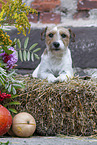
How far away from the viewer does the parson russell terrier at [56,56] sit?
7.35 feet

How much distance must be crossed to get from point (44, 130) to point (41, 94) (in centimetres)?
31

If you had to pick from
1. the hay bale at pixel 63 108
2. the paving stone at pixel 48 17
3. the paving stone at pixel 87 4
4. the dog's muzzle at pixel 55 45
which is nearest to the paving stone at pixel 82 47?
the paving stone at pixel 48 17

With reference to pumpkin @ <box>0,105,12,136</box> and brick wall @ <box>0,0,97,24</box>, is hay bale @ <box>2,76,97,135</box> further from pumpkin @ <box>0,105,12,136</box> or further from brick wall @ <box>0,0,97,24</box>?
brick wall @ <box>0,0,97,24</box>

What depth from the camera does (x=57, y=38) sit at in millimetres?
2246

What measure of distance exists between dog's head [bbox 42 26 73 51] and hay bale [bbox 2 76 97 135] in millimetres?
480

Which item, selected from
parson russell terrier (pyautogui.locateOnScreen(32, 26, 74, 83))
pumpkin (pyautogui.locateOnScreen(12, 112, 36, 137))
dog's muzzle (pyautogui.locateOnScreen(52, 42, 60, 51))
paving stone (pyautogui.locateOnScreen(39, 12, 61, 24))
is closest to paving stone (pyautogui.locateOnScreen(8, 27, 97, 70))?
paving stone (pyautogui.locateOnScreen(39, 12, 61, 24))

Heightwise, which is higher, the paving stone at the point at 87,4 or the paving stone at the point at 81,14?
the paving stone at the point at 87,4

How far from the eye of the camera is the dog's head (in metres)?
2.22

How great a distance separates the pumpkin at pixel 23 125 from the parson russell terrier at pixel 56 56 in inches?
21.1

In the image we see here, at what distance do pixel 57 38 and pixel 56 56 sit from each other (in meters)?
0.20

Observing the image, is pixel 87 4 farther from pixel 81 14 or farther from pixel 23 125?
pixel 23 125

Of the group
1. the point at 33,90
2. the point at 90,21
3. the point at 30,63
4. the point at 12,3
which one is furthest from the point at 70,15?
the point at 33,90

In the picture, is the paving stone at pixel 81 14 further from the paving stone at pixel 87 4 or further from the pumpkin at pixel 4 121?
the pumpkin at pixel 4 121

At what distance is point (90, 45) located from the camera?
288 cm
